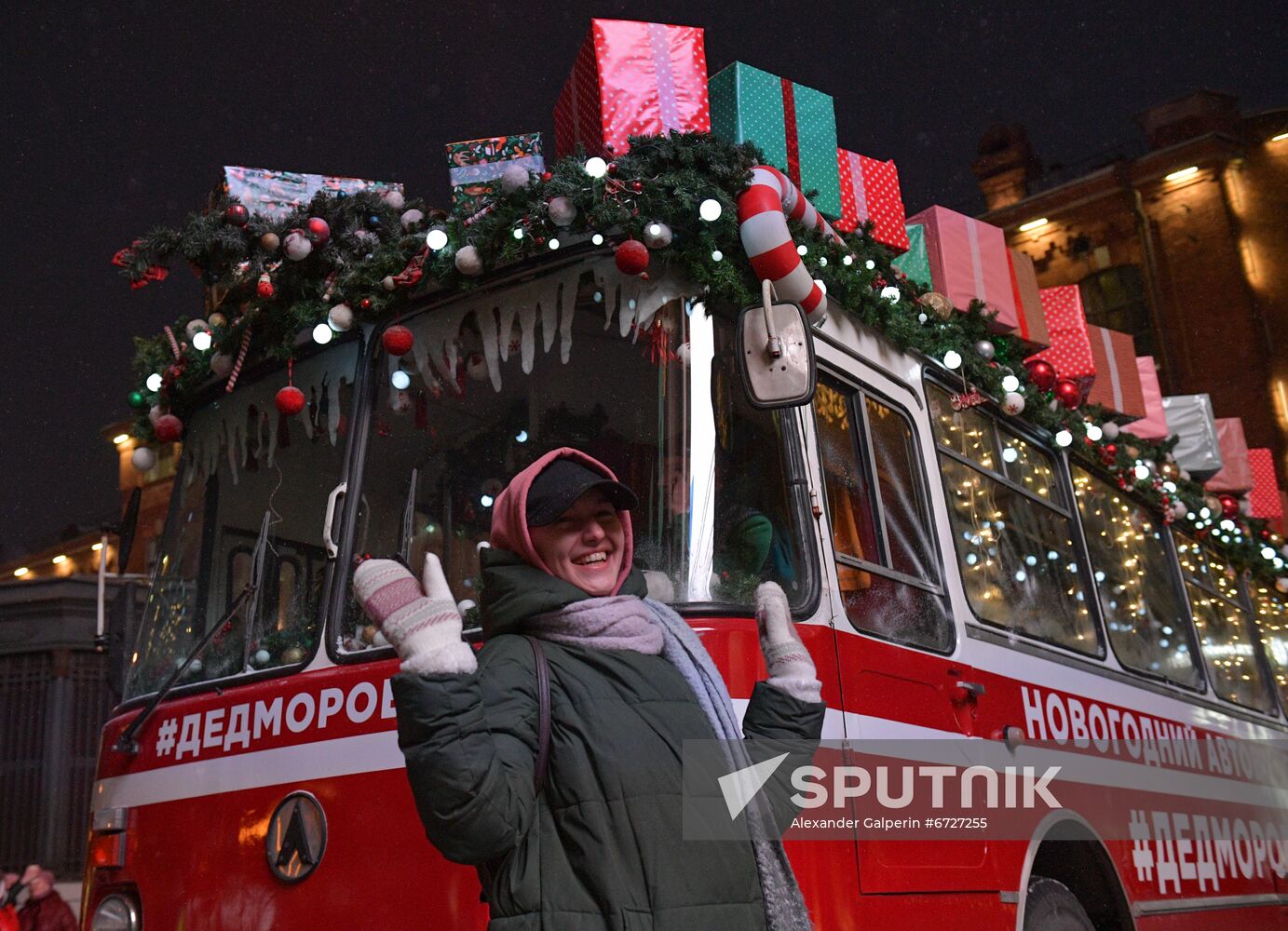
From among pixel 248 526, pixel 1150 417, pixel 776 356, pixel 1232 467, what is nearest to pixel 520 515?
pixel 776 356

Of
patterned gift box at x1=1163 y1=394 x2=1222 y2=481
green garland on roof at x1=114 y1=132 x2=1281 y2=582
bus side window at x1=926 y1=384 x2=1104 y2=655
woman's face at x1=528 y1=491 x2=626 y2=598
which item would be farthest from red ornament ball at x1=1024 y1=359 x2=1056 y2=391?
woman's face at x1=528 y1=491 x2=626 y2=598

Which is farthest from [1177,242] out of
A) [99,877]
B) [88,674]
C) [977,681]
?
[99,877]

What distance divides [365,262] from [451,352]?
0.45 meters

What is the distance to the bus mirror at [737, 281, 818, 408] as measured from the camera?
128 inches

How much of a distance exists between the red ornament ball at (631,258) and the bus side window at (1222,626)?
5439 mm

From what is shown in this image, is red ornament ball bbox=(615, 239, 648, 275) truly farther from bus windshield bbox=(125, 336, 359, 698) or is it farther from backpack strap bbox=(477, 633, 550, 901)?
backpack strap bbox=(477, 633, 550, 901)

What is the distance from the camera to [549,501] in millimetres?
2346

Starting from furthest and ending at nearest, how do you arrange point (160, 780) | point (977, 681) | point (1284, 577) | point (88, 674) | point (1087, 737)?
point (88, 674), point (1284, 577), point (1087, 737), point (977, 681), point (160, 780)

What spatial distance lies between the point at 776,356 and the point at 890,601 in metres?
1.08

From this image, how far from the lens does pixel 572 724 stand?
216 centimetres

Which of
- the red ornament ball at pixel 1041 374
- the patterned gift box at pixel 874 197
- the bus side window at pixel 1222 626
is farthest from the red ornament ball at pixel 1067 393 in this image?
the bus side window at pixel 1222 626

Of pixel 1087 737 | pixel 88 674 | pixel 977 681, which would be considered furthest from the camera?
pixel 88 674

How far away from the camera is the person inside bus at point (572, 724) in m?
1.95

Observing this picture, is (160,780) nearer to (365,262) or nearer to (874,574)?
(365,262)
